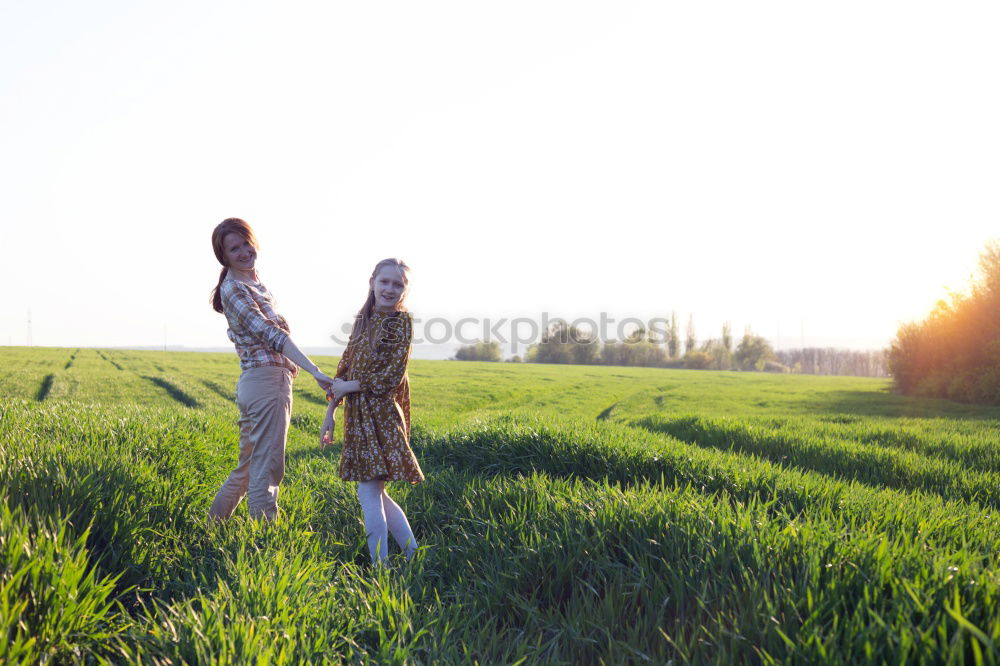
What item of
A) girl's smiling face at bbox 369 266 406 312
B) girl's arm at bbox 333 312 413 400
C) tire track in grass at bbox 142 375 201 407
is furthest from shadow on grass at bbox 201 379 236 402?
girl's smiling face at bbox 369 266 406 312

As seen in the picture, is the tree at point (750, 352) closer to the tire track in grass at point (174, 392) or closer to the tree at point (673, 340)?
the tree at point (673, 340)

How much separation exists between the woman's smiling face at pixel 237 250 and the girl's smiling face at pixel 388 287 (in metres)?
1.10

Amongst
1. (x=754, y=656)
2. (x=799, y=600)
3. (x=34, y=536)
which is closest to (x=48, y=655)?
(x=34, y=536)

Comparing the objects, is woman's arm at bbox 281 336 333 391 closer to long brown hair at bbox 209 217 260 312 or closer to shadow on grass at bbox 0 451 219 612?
long brown hair at bbox 209 217 260 312

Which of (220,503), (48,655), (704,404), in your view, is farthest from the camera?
(704,404)

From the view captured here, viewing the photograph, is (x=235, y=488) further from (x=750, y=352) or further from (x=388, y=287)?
(x=750, y=352)

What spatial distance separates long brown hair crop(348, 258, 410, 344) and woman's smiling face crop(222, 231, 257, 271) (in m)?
1.03

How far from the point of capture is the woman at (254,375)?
4.20 meters

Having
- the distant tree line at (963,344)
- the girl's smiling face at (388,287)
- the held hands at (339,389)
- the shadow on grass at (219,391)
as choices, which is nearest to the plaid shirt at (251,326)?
the held hands at (339,389)

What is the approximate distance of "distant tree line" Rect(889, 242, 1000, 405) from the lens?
817 inches

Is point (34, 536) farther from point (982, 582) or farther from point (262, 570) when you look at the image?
point (982, 582)

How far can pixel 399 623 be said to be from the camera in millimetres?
2812

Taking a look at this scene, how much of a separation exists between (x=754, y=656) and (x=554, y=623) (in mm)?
1048

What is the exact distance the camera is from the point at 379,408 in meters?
4.19
